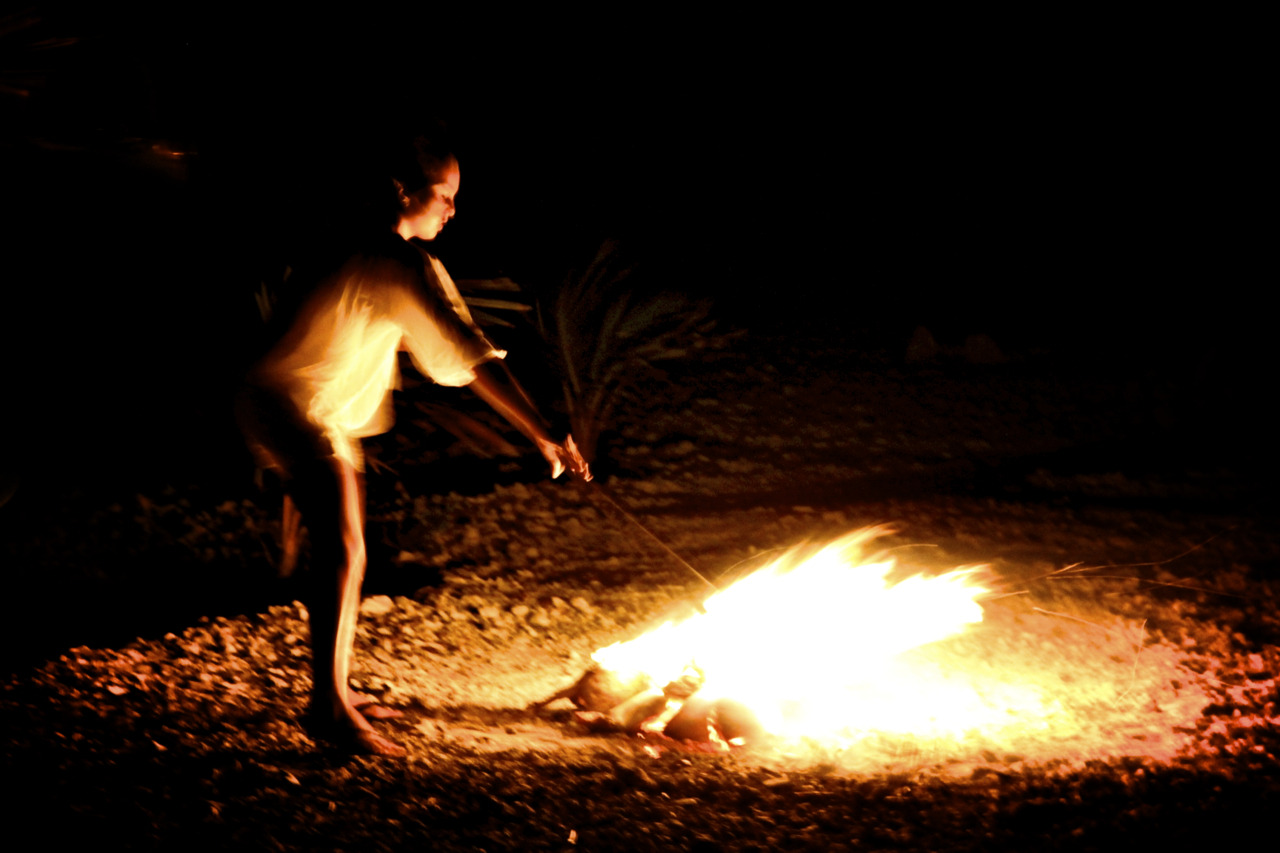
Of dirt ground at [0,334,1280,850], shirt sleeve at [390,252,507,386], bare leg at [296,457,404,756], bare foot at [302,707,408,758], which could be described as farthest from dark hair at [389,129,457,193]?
dirt ground at [0,334,1280,850]

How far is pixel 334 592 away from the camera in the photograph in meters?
2.98

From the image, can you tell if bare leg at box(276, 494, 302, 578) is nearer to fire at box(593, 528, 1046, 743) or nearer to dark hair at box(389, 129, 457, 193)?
fire at box(593, 528, 1046, 743)

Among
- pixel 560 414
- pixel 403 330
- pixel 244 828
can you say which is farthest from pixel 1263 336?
pixel 244 828

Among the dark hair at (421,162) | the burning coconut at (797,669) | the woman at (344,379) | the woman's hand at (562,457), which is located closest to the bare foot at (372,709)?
the woman at (344,379)

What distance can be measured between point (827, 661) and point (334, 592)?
7.00ft

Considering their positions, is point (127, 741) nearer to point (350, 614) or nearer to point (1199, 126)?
point (350, 614)

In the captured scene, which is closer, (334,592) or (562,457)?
(334,592)

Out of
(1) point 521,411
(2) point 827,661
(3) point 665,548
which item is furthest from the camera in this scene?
(3) point 665,548

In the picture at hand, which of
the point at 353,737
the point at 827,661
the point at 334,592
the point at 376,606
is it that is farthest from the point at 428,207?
the point at 827,661

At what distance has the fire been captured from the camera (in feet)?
12.2

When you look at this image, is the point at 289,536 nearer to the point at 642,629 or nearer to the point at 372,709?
the point at 372,709

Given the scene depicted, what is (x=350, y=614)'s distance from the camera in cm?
304

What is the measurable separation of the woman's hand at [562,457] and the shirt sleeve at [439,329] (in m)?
0.39

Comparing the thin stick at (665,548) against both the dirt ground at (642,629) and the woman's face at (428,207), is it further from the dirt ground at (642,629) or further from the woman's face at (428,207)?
the woman's face at (428,207)
